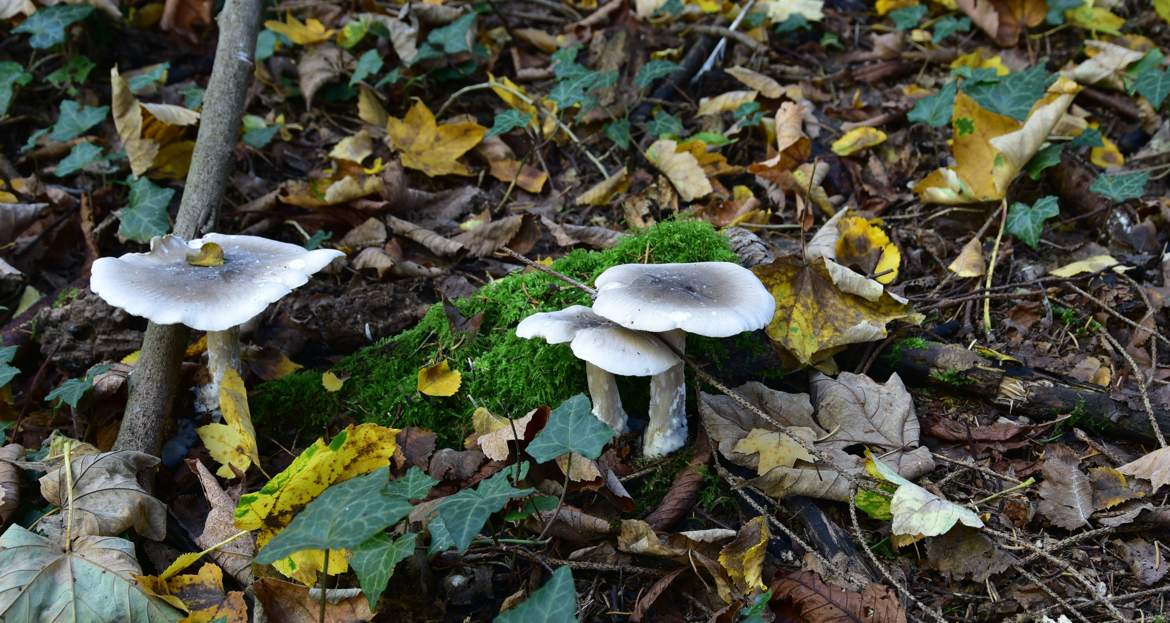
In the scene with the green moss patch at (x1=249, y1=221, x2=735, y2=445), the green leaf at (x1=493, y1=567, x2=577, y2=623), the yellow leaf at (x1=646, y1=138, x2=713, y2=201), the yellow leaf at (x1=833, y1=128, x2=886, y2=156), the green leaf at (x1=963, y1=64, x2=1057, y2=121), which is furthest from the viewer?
the yellow leaf at (x1=833, y1=128, x2=886, y2=156)

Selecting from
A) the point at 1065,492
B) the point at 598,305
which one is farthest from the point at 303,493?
the point at 1065,492

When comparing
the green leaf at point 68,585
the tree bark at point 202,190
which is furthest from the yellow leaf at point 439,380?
the green leaf at point 68,585

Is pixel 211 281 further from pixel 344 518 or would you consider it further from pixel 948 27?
pixel 948 27

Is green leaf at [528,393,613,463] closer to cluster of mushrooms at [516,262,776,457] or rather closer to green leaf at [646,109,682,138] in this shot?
cluster of mushrooms at [516,262,776,457]

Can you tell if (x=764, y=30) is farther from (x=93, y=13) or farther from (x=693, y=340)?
(x=93, y=13)

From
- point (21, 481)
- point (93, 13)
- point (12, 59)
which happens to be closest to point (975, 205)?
point (21, 481)

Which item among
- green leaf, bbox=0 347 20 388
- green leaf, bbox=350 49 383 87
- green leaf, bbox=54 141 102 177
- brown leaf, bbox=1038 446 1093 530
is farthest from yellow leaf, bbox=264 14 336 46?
brown leaf, bbox=1038 446 1093 530
